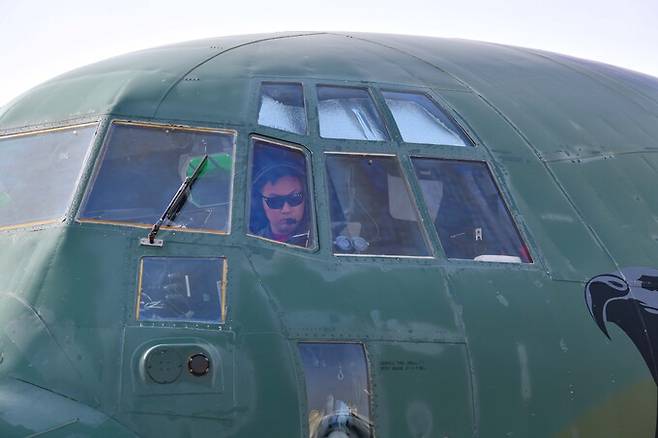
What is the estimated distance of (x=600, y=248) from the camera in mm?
8438

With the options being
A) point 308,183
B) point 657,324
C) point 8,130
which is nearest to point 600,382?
point 657,324

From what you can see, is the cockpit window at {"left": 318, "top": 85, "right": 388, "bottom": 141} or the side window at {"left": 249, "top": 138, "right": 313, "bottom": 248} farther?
the cockpit window at {"left": 318, "top": 85, "right": 388, "bottom": 141}

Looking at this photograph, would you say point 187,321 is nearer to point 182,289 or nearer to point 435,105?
point 182,289

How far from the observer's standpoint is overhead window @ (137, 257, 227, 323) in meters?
6.87

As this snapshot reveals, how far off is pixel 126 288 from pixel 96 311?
11.6 inches

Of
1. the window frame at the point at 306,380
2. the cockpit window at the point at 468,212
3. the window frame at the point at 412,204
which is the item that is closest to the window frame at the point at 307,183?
the window frame at the point at 412,204

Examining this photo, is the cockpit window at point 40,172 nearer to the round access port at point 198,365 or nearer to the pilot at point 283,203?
the pilot at point 283,203

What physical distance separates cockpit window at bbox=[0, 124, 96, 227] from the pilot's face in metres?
1.68

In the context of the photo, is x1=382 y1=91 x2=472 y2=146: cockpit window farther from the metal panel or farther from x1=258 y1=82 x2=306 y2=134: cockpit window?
the metal panel

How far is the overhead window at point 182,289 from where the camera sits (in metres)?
6.87

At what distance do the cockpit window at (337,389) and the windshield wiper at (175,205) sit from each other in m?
1.50

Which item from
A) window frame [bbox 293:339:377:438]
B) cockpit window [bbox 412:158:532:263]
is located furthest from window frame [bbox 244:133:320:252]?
cockpit window [bbox 412:158:532:263]

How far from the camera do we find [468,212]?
27.3ft

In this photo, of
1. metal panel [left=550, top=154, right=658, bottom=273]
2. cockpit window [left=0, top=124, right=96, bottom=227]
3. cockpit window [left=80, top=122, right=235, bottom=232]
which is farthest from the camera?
metal panel [left=550, top=154, right=658, bottom=273]
